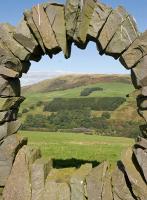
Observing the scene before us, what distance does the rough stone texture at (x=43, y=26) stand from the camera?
387 inches

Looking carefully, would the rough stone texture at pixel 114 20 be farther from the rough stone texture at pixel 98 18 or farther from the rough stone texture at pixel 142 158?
the rough stone texture at pixel 142 158

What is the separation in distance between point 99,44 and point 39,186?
355 cm

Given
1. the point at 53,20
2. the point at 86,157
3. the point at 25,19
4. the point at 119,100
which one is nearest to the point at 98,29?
the point at 53,20

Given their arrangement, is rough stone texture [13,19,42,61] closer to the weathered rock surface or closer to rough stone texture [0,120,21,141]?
rough stone texture [0,120,21,141]

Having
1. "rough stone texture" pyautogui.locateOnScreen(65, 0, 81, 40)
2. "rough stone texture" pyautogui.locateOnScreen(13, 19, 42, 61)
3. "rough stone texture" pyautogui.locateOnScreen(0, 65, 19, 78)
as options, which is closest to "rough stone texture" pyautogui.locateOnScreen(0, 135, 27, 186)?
"rough stone texture" pyautogui.locateOnScreen(0, 65, 19, 78)

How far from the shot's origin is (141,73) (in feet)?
30.3

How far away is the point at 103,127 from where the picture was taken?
34.0 m

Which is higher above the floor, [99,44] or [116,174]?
[99,44]

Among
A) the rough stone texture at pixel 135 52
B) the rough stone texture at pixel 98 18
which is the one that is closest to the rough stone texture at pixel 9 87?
the rough stone texture at pixel 98 18

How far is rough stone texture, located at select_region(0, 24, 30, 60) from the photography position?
32.7ft

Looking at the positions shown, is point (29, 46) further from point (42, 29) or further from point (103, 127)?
point (103, 127)

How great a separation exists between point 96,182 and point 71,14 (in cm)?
388

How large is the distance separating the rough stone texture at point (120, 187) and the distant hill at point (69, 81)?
66.2 m

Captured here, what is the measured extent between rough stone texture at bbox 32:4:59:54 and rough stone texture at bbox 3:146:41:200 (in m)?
2.65
